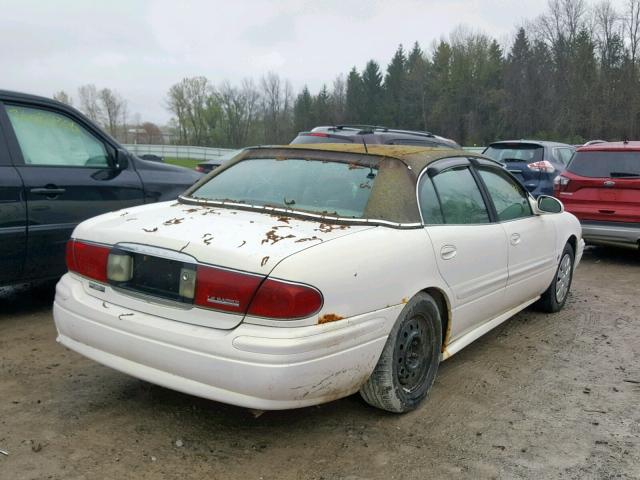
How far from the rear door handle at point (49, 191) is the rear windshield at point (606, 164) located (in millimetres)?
6462

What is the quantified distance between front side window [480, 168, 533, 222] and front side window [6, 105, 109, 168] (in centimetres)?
329

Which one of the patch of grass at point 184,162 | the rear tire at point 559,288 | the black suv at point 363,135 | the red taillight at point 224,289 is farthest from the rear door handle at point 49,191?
the patch of grass at point 184,162

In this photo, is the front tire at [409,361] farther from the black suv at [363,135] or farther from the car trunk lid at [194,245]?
the black suv at [363,135]

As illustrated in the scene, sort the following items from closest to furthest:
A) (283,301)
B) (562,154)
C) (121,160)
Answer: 1. (283,301)
2. (121,160)
3. (562,154)

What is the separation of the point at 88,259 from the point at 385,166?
5.63ft

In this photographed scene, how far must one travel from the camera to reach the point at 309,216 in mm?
3217

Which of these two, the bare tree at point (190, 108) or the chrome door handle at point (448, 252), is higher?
the bare tree at point (190, 108)

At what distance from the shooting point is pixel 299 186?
358 centimetres

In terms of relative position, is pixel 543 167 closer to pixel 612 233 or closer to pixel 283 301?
pixel 612 233

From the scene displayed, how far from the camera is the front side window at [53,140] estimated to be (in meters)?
4.76

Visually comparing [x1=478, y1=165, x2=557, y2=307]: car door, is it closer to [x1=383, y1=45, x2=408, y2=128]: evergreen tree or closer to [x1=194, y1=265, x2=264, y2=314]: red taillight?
[x1=194, y1=265, x2=264, y2=314]: red taillight

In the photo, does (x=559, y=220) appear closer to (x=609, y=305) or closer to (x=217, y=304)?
(x=609, y=305)

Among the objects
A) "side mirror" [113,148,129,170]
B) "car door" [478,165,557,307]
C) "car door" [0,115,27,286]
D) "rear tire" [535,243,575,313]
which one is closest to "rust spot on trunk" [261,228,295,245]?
"car door" [478,165,557,307]

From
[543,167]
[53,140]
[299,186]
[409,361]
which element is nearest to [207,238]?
[299,186]
